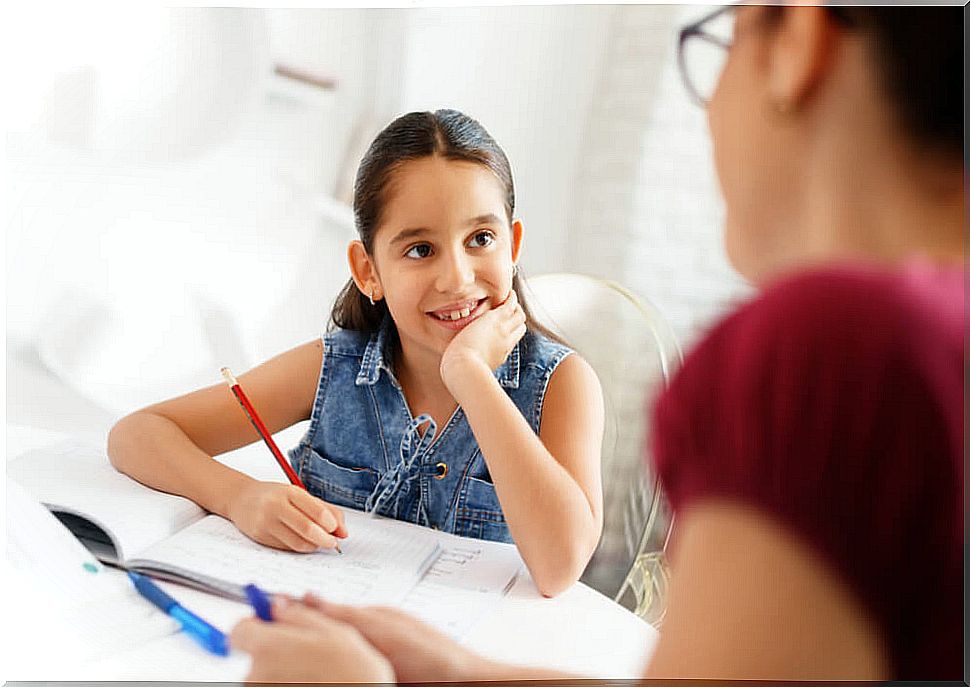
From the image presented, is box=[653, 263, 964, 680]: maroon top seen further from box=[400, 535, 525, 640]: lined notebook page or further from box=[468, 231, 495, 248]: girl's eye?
box=[468, 231, 495, 248]: girl's eye

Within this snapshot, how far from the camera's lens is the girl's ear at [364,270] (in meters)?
0.63

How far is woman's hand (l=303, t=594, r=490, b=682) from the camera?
36 centimetres

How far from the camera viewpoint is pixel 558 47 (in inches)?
25.2

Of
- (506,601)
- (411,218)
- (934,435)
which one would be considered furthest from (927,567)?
(411,218)

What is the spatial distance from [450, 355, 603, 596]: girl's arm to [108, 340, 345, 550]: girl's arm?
0.09m

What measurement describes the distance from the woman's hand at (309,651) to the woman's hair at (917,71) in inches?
9.5

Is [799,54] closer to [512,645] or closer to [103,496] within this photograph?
[512,645]

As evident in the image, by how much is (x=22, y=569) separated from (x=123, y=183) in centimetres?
26

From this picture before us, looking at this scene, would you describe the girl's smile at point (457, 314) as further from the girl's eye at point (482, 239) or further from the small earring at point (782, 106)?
the small earring at point (782, 106)

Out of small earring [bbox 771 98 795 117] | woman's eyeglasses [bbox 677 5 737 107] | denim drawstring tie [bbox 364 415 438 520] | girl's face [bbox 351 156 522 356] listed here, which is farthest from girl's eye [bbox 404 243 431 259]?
small earring [bbox 771 98 795 117]

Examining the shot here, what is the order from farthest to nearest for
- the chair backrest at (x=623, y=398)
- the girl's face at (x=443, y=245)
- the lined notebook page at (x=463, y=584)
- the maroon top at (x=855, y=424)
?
the chair backrest at (x=623, y=398) < the girl's face at (x=443, y=245) < the lined notebook page at (x=463, y=584) < the maroon top at (x=855, y=424)

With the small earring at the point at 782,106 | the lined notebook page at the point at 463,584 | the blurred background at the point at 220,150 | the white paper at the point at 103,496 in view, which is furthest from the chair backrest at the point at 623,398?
the small earring at the point at 782,106

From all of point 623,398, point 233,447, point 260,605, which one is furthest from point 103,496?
point 623,398

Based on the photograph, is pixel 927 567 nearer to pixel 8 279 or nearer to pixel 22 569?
pixel 22 569
